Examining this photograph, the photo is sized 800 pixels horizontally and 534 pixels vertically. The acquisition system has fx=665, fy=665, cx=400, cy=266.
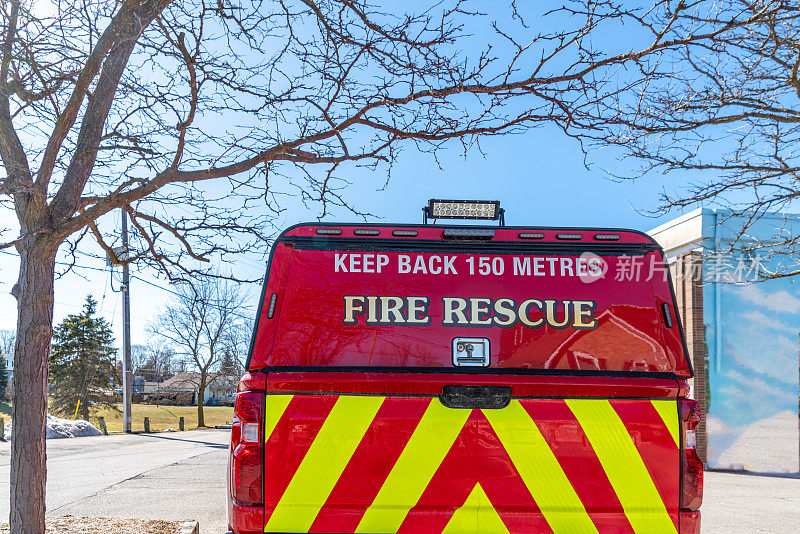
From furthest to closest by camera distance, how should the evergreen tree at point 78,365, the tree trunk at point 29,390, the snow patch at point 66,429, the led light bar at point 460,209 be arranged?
the evergreen tree at point 78,365, the snow patch at point 66,429, the tree trunk at point 29,390, the led light bar at point 460,209

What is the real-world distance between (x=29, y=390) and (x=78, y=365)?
2326 inches

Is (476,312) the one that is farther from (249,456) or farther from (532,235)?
(249,456)

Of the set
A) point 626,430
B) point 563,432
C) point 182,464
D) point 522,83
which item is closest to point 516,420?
point 563,432

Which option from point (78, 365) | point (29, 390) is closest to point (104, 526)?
point (29, 390)

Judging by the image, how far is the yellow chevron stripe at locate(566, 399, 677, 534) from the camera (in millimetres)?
3121

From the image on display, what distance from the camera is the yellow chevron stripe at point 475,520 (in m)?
3.08

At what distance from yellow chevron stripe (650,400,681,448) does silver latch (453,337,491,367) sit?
819 millimetres

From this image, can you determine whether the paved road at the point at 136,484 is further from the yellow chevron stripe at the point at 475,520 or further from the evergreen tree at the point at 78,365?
the evergreen tree at the point at 78,365

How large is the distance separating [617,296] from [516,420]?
2.83ft

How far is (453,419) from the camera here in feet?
10.3

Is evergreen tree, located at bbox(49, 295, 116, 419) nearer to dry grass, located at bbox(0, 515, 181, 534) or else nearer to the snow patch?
the snow patch

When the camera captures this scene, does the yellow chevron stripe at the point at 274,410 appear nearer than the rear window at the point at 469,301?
Yes

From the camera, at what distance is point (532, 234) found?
355 cm

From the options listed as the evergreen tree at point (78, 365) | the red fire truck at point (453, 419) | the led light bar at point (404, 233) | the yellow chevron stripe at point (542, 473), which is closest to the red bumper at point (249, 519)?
the red fire truck at point (453, 419)
